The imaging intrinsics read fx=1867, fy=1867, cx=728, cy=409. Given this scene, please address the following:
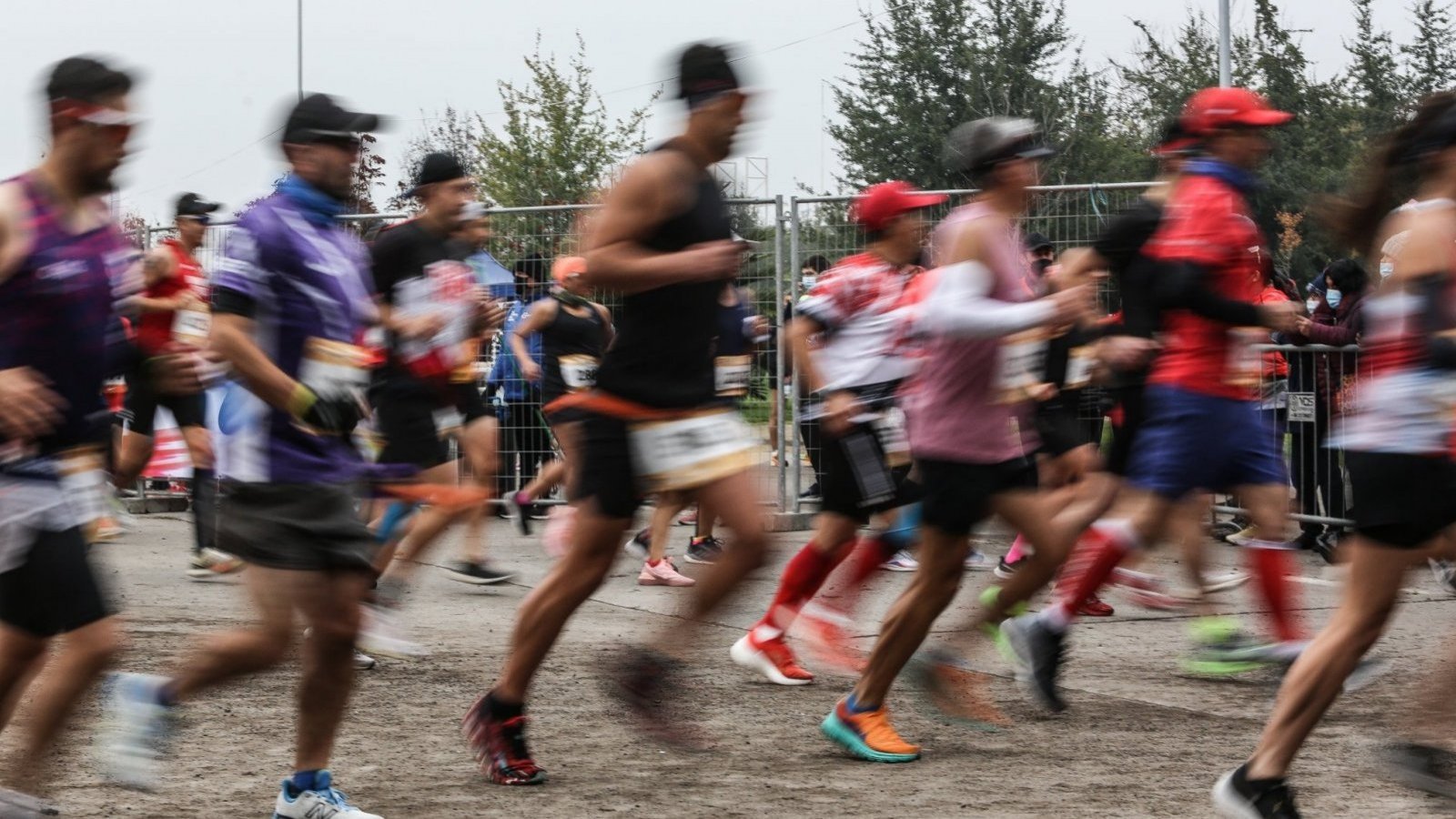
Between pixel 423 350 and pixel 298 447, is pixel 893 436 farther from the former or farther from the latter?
pixel 298 447

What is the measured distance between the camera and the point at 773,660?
7.20 metres

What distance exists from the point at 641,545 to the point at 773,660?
4.43 meters

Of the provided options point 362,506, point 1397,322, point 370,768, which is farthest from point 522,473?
point 1397,322

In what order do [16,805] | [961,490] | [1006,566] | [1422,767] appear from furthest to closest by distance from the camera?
1. [1006,566]
2. [961,490]
3. [1422,767]
4. [16,805]

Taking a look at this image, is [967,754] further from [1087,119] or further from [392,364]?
[1087,119]

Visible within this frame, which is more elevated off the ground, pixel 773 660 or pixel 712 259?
pixel 712 259

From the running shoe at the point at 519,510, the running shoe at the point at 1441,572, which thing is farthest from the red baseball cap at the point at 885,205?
the running shoe at the point at 519,510

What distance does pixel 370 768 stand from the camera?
564 cm

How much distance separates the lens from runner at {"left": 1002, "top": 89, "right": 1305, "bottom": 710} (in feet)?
20.9

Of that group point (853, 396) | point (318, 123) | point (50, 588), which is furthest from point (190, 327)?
point (50, 588)

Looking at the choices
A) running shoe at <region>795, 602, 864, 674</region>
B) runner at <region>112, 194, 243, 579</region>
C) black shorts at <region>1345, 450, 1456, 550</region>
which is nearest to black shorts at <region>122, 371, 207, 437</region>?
runner at <region>112, 194, 243, 579</region>

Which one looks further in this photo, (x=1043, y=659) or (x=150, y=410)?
(x=150, y=410)

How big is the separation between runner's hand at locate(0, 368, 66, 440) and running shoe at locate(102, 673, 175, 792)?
853 millimetres

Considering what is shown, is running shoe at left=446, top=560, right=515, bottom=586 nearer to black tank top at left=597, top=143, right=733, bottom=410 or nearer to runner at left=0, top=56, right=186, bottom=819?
black tank top at left=597, top=143, right=733, bottom=410
